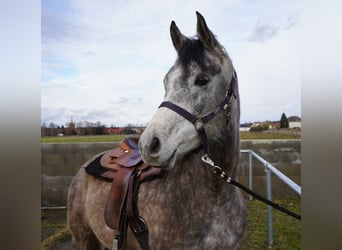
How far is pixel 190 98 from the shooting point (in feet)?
2.27

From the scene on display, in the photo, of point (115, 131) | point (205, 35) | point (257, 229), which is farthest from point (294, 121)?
point (257, 229)

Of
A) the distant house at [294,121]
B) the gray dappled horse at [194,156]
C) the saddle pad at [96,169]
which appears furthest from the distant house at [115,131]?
the distant house at [294,121]

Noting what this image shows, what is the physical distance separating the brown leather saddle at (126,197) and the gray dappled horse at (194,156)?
0.9 inches

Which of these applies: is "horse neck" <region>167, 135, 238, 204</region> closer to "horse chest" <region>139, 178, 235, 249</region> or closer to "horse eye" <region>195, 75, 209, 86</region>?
"horse chest" <region>139, 178, 235, 249</region>

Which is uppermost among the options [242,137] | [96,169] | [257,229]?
[242,137]

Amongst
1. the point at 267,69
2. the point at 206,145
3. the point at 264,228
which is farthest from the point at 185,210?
the point at 264,228

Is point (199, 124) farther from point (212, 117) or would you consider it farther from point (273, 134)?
point (273, 134)

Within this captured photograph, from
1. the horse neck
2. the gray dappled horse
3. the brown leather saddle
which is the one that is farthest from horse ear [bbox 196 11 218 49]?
the brown leather saddle

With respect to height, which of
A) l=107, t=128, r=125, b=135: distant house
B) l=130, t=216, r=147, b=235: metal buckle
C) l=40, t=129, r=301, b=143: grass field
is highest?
l=107, t=128, r=125, b=135: distant house

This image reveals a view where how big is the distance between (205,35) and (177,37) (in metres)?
0.09

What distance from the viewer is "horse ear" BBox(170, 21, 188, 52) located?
75 cm

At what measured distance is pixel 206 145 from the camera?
2.33 ft
